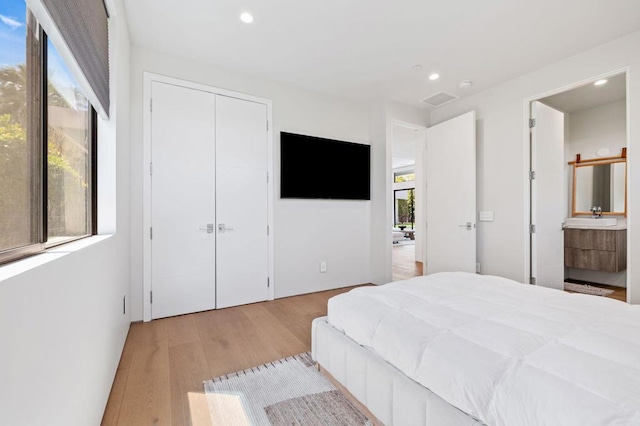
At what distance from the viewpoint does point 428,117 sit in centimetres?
444

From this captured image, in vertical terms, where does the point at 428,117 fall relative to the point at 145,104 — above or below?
above

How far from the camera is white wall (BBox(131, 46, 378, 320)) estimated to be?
275 cm

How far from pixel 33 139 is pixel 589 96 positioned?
559 centimetres

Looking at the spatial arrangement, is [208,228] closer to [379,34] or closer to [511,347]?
[379,34]

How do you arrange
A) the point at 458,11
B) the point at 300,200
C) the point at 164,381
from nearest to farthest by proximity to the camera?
1. the point at 164,381
2. the point at 458,11
3. the point at 300,200

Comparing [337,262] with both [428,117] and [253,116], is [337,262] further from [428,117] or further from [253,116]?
[428,117]

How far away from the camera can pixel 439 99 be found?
3979 millimetres

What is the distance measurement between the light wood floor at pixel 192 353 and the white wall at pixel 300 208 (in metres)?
0.47

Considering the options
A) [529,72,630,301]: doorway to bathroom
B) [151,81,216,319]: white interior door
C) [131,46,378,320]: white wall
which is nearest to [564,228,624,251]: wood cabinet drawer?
[529,72,630,301]: doorway to bathroom

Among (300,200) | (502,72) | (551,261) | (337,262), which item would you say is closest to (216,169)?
(300,200)

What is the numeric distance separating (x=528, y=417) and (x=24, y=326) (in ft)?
4.51

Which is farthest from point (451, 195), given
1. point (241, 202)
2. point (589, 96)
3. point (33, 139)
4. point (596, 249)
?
point (33, 139)

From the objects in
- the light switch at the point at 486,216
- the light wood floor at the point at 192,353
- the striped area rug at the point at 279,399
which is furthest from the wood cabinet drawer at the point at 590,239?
the striped area rug at the point at 279,399

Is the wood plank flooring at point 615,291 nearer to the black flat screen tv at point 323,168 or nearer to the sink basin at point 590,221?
the sink basin at point 590,221
